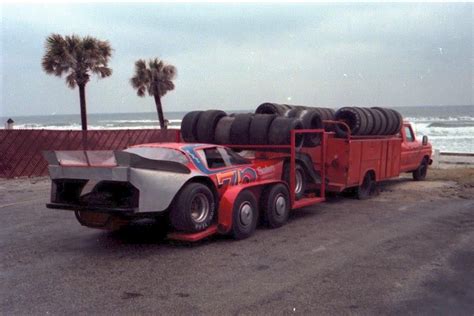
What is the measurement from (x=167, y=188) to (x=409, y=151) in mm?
9281

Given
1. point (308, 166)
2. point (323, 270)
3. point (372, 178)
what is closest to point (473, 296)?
point (323, 270)

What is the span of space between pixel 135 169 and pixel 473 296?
4329mm

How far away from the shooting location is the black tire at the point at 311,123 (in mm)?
9859

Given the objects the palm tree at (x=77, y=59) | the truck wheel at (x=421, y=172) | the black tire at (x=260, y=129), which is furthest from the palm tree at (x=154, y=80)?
the black tire at (x=260, y=129)

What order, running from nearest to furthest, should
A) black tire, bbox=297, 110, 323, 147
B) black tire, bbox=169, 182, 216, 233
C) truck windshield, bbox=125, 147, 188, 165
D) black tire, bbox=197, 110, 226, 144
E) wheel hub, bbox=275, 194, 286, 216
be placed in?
black tire, bbox=169, 182, 216, 233 → truck windshield, bbox=125, 147, 188, 165 → wheel hub, bbox=275, 194, 286, 216 → black tire, bbox=297, 110, 323, 147 → black tire, bbox=197, 110, 226, 144

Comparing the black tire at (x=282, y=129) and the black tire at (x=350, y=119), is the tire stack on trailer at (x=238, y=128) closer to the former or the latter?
the black tire at (x=282, y=129)

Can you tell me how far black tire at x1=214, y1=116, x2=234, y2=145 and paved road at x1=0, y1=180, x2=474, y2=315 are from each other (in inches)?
81.8

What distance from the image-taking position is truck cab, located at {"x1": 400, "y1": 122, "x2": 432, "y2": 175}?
45.3 ft

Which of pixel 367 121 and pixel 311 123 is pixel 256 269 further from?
pixel 367 121

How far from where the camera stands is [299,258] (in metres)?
6.65

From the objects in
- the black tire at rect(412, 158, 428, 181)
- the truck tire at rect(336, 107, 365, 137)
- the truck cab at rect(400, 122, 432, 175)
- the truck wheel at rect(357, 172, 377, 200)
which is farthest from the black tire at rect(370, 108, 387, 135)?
the black tire at rect(412, 158, 428, 181)

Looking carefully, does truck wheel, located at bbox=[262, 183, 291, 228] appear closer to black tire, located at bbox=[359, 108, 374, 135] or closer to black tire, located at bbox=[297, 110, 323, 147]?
black tire, located at bbox=[297, 110, 323, 147]

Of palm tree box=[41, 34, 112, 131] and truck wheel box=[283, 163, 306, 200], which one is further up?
palm tree box=[41, 34, 112, 131]

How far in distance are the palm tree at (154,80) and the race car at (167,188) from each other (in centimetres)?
2255
